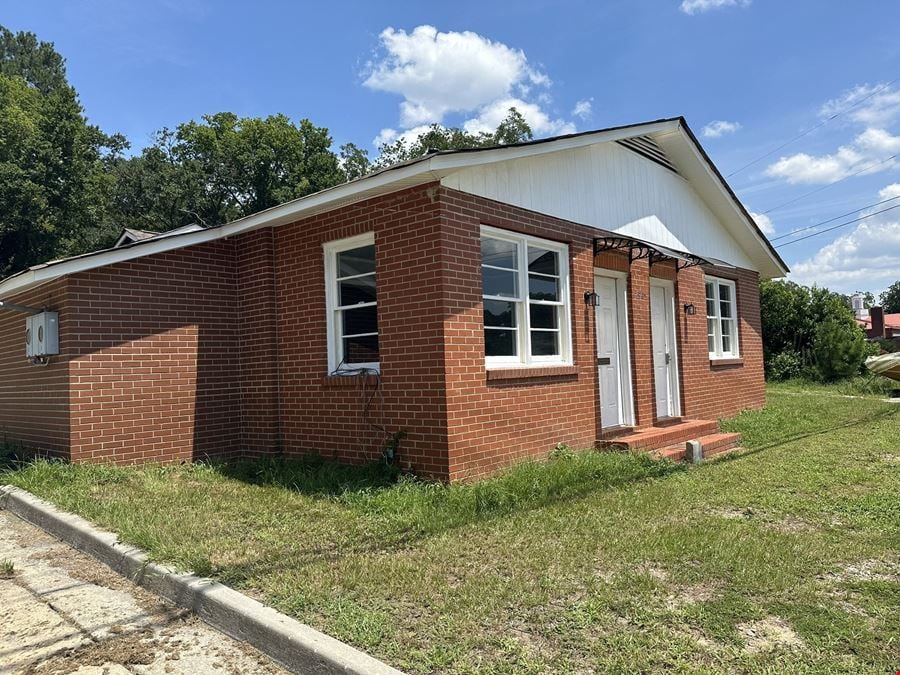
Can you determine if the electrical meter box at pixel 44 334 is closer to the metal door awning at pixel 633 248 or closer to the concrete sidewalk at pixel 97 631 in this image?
the concrete sidewalk at pixel 97 631

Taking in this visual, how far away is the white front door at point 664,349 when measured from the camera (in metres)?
10.5

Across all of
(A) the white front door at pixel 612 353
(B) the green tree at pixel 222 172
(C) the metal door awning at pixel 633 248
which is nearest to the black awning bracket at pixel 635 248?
(C) the metal door awning at pixel 633 248

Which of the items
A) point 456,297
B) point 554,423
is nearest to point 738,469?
point 554,423

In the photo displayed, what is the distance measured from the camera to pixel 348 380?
287 inches

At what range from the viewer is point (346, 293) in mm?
7625

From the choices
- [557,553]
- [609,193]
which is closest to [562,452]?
[557,553]

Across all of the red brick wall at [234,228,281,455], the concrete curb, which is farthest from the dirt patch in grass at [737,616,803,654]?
the red brick wall at [234,228,281,455]

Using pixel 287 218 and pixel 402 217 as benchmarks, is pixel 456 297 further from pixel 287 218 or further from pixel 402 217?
pixel 287 218

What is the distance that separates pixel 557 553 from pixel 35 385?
6.96 meters

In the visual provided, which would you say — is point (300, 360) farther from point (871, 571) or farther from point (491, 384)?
point (871, 571)

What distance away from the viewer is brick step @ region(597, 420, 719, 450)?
8304 mm

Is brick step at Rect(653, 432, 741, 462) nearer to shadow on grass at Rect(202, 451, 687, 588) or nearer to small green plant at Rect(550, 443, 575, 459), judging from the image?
shadow on grass at Rect(202, 451, 687, 588)

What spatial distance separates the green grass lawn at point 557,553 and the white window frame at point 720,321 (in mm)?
4580

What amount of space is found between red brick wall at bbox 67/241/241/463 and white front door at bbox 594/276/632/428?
4967 mm
